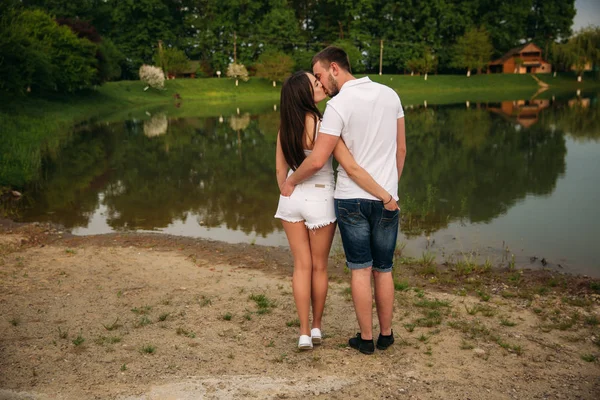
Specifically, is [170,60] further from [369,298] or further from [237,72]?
[369,298]

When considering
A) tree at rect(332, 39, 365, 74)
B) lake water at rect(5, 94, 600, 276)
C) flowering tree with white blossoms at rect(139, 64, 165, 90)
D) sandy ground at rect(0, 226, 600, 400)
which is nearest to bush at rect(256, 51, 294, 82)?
tree at rect(332, 39, 365, 74)

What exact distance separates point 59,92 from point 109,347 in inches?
1644

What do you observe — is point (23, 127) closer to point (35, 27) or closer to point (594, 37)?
point (35, 27)

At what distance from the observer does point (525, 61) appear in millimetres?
70125

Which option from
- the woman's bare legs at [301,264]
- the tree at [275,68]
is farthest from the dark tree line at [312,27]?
the woman's bare legs at [301,264]

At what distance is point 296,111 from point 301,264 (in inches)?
48.0

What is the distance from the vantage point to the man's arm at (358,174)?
3.84 meters

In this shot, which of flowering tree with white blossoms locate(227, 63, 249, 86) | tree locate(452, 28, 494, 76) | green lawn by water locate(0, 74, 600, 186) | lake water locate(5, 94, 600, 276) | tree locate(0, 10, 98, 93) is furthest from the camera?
tree locate(452, 28, 494, 76)

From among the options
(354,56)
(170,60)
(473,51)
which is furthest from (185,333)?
(473,51)

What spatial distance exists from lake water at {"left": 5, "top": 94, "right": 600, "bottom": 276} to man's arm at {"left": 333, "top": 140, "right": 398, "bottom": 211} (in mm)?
4179

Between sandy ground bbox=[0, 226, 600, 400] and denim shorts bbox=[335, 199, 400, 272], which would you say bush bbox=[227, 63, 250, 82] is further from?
denim shorts bbox=[335, 199, 400, 272]

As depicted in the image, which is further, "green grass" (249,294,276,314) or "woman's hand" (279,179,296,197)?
"green grass" (249,294,276,314)

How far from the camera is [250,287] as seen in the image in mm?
6098

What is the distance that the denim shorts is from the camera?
12.9 ft
